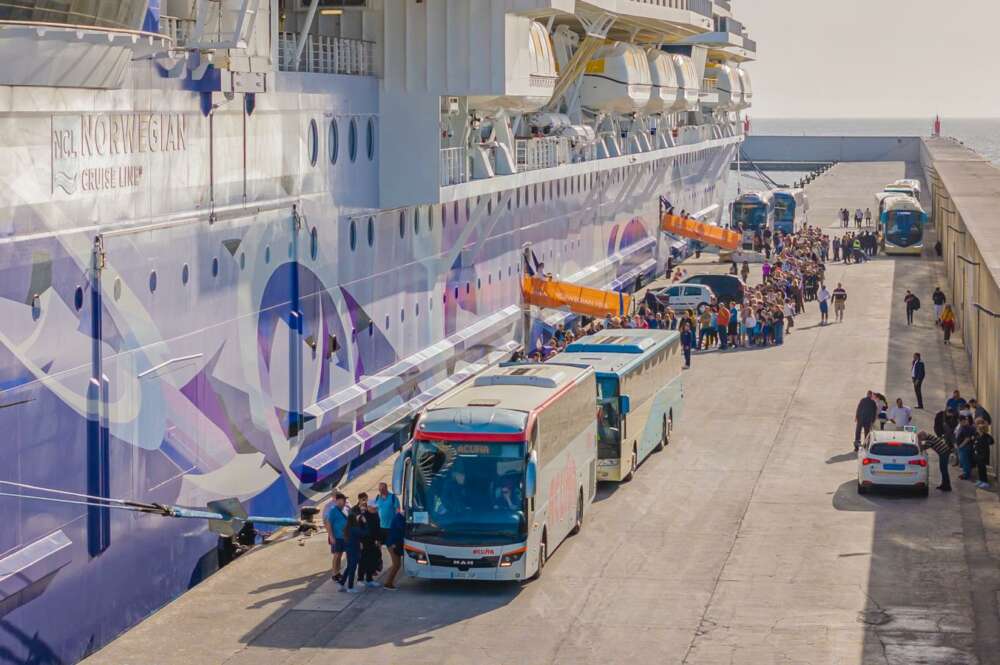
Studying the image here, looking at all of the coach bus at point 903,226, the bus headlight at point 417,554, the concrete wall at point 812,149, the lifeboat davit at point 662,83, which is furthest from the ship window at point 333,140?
the concrete wall at point 812,149

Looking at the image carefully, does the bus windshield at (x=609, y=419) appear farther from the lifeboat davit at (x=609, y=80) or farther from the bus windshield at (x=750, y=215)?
the bus windshield at (x=750, y=215)

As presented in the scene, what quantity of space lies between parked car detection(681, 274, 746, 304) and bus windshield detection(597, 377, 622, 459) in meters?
24.3

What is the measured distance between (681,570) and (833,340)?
24399mm

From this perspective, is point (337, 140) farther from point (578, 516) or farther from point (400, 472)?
point (400, 472)

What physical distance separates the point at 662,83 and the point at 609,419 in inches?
1156

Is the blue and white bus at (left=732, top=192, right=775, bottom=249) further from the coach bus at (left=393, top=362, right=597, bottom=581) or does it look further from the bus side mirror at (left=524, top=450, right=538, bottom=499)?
the bus side mirror at (left=524, top=450, right=538, bottom=499)

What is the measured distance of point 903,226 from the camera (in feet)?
226

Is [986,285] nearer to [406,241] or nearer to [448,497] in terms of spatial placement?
[406,241]

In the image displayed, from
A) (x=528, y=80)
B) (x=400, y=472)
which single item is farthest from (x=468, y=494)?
(x=528, y=80)

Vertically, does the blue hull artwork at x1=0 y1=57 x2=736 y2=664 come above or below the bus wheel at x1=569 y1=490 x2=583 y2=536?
above

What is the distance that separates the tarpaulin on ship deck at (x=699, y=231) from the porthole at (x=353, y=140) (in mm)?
33953

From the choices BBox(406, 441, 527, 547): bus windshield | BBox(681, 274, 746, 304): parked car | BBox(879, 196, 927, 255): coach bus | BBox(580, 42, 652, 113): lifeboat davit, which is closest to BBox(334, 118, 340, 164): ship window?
BBox(406, 441, 527, 547): bus windshield

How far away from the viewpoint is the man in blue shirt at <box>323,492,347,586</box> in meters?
22.2

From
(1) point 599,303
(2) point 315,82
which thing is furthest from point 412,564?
(1) point 599,303
